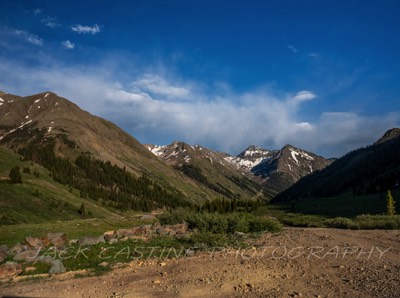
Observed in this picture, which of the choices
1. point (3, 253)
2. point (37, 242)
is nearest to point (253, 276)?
point (3, 253)

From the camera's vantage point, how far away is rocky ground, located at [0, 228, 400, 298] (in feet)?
44.3

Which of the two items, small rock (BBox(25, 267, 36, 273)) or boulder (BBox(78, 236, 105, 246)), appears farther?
boulder (BBox(78, 236, 105, 246))

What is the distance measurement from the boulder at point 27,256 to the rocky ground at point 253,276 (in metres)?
5.07

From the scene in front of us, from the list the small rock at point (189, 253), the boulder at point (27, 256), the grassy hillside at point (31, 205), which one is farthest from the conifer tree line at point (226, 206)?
the small rock at point (189, 253)

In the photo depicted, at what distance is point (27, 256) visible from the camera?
76.3 ft

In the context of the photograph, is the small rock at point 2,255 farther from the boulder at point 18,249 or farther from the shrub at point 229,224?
the shrub at point 229,224

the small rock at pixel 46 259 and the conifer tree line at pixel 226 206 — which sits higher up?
the small rock at pixel 46 259

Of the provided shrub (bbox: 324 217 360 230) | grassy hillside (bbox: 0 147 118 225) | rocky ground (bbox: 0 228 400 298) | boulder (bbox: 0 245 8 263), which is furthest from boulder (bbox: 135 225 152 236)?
grassy hillside (bbox: 0 147 118 225)

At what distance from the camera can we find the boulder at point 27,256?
74.3 ft

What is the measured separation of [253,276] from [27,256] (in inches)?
645

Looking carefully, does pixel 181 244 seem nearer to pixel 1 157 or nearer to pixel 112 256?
pixel 112 256

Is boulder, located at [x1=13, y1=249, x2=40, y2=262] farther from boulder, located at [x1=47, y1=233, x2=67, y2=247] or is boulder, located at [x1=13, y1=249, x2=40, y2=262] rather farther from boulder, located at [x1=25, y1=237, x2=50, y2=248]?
boulder, located at [x1=47, y1=233, x2=67, y2=247]

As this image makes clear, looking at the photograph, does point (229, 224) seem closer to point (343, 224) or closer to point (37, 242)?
point (343, 224)

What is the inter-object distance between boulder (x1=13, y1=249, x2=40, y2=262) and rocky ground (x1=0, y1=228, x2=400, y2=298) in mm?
5068
